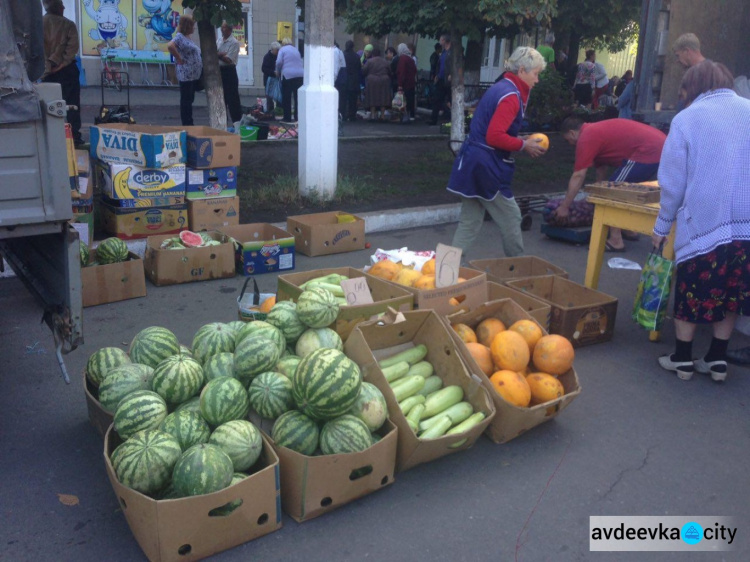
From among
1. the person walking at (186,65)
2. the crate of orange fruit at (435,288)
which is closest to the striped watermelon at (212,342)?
the crate of orange fruit at (435,288)

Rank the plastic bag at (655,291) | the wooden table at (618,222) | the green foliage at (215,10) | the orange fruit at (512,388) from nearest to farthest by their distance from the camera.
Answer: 1. the orange fruit at (512,388)
2. the plastic bag at (655,291)
3. the wooden table at (618,222)
4. the green foliage at (215,10)

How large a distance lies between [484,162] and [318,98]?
3492 millimetres

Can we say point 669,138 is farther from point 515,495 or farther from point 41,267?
point 41,267

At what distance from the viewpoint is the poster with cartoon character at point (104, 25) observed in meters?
21.0

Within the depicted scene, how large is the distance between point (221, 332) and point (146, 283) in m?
2.90

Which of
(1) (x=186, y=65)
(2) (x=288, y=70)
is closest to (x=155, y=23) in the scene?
(2) (x=288, y=70)

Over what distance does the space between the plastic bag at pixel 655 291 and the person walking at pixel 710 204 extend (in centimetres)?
26

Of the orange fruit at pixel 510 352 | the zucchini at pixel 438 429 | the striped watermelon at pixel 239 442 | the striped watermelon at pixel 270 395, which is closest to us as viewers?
the striped watermelon at pixel 239 442

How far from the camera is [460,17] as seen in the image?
437 inches

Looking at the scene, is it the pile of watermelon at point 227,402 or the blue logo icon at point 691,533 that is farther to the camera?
the blue logo icon at point 691,533

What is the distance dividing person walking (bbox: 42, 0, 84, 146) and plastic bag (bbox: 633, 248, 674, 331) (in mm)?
7586

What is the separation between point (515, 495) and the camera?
3389mm

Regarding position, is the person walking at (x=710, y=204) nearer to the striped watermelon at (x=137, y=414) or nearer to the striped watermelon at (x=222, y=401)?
the striped watermelon at (x=222, y=401)

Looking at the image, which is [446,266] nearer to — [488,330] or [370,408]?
[488,330]
